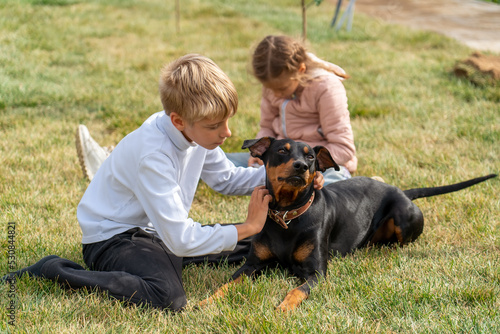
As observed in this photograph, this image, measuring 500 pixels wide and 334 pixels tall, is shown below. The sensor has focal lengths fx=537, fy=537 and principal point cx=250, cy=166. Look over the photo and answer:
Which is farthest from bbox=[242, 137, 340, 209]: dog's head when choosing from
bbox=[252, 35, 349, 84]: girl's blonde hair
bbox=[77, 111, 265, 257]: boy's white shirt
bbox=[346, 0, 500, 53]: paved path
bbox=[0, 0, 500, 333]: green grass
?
bbox=[346, 0, 500, 53]: paved path

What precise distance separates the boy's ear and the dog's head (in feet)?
1.18

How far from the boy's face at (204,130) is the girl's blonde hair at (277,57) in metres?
1.27

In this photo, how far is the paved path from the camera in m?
9.91

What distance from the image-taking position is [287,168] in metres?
2.85

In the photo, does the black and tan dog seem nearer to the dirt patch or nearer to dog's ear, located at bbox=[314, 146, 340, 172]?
dog's ear, located at bbox=[314, 146, 340, 172]

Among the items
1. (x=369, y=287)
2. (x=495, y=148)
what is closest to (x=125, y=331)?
(x=369, y=287)

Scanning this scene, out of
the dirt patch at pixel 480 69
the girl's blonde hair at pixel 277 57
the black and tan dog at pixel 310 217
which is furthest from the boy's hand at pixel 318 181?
the dirt patch at pixel 480 69

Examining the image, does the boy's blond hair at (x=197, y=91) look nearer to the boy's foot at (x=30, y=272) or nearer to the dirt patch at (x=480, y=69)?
the boy's foot at (x=30, y=272)

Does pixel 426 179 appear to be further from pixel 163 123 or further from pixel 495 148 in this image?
pixel 163 123

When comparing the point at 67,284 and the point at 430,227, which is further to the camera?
the point at 430,227

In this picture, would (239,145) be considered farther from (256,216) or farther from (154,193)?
(154,193)

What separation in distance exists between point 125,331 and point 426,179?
9.73ft

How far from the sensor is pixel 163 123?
9.50 feet

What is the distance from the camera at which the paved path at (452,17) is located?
9.91 metres
